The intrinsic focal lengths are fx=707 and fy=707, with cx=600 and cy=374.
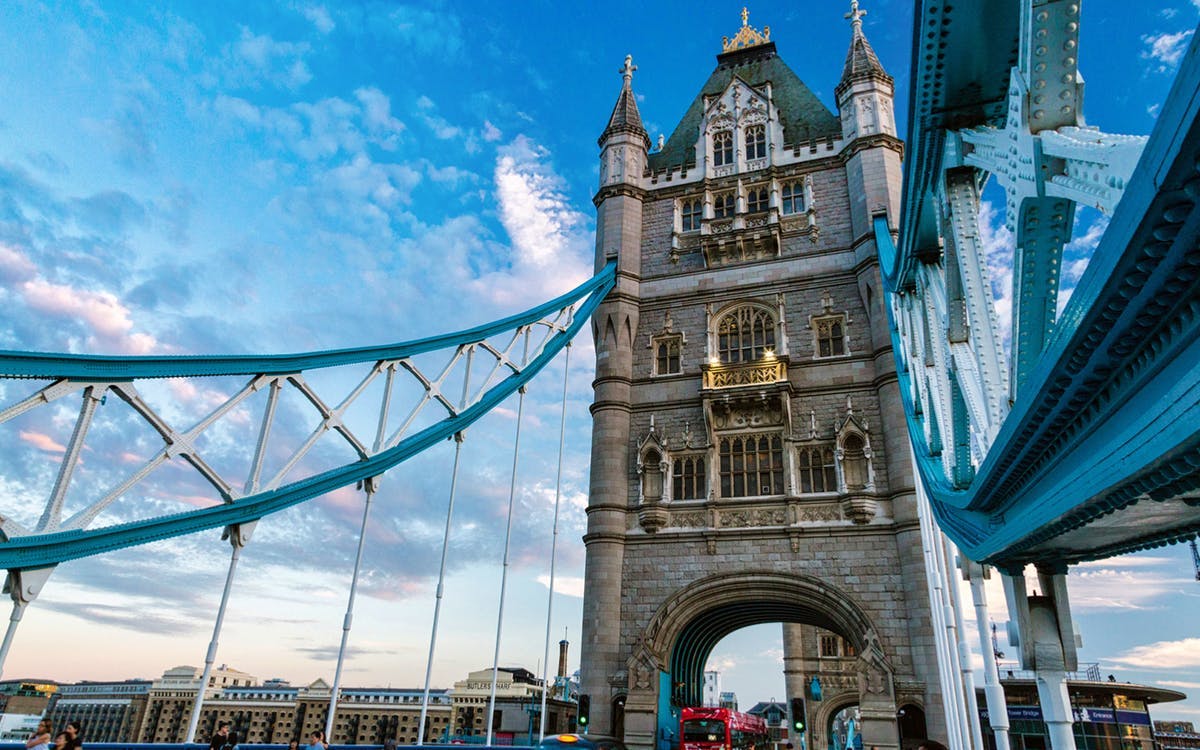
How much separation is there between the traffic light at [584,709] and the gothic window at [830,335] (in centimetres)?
1207

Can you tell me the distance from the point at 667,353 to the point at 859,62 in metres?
12.5

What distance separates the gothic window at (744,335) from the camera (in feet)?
74.4

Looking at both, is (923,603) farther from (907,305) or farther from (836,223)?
(836,223)

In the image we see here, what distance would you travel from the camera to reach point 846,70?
25.2 metres

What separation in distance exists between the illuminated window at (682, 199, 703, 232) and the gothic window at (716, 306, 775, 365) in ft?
13.6

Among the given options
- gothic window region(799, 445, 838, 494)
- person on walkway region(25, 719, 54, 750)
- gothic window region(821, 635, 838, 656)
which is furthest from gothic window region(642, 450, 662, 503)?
gothic window region(821, 635, 838, 656)

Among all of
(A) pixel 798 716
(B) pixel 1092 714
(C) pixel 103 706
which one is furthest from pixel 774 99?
(C) pixel 103 706

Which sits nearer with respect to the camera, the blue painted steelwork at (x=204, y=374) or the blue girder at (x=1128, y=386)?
the blue girder at (x=1128, y=386)

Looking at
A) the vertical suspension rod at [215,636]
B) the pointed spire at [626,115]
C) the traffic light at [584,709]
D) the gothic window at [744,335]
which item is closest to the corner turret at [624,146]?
the pointed spire at [626,115]

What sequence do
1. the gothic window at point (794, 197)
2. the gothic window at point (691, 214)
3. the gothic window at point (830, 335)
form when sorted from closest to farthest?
the gothic window at point (830, 335), the gothic window at point (794, 197), the gothic window at point (691, 214)

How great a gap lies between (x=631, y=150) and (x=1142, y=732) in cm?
4665

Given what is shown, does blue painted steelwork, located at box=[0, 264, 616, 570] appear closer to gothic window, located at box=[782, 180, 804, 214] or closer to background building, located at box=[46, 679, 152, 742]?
gothic window, located at box=[782, 180, 804, 214]

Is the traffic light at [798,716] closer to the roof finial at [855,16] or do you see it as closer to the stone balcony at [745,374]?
the stone balcony at [745,374]

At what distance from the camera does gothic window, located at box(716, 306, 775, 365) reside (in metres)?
22.7
